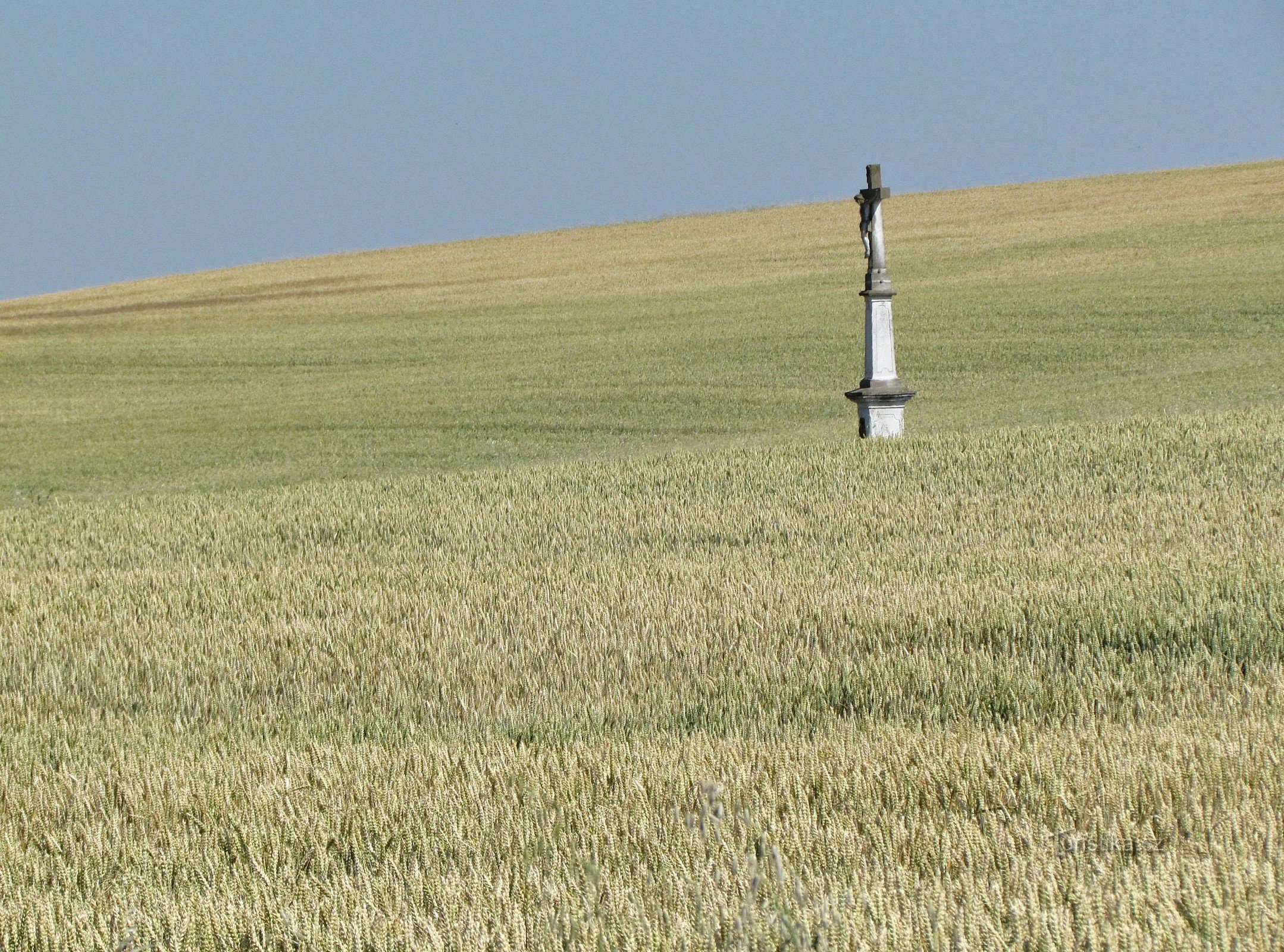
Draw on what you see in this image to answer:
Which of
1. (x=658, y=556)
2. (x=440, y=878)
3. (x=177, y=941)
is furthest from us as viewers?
(x=658, y=556)

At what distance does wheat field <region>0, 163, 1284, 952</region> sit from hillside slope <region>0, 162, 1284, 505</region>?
24.7 feet

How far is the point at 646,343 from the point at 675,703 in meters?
26.8

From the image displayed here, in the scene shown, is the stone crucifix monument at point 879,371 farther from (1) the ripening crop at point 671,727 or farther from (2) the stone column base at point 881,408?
(1) the ripening crop at point 671,727

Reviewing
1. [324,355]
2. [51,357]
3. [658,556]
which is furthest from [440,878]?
[51,357]

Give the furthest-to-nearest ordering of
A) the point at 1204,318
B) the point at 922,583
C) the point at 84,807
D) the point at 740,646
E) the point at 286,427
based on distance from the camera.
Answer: the point at 1204,318 → the point at 286,427 → the point at 922,583 → the point at 740,646 → the point at 84,807

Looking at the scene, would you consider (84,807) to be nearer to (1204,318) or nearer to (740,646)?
(740,646)

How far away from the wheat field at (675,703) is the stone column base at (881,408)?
75 centimetres

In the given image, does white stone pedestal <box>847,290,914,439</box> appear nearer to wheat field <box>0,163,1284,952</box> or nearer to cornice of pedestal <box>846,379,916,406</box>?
cornice of pedestal <box>846,379,916,406</box>

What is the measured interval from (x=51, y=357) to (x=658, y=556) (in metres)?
32.8

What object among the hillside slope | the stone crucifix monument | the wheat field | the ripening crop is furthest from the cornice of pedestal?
the ripening crop

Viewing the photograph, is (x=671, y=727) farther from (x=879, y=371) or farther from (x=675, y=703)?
(x=879, y=371)

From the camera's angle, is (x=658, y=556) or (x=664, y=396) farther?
(x=664, y=396)

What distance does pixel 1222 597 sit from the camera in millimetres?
5781

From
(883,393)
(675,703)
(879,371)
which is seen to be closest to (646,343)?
(879,371)
